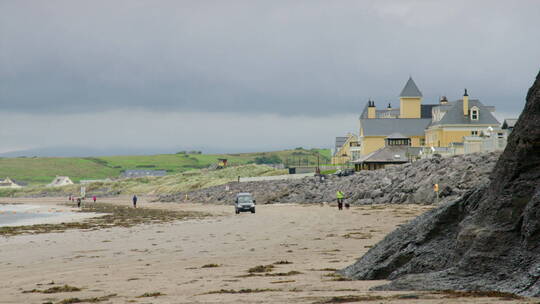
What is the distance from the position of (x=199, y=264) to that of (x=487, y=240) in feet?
30.8

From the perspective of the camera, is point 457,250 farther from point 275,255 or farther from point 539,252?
point 275,255

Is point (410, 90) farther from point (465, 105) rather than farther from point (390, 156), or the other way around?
point (390, 156)

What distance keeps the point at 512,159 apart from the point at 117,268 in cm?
1067

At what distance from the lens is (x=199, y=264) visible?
18641 millimetres

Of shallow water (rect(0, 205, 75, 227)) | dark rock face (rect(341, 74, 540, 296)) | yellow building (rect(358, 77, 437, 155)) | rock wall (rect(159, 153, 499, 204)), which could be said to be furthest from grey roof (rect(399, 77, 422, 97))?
dark rock face (rect(341, 74, 540, 296))

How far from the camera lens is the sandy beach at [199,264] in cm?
1180

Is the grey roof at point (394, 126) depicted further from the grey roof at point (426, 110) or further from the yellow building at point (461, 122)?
the grey roof at point (426, 110)

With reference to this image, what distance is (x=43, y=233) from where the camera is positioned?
3528 cm

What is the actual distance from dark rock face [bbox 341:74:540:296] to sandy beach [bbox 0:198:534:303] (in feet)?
2.26

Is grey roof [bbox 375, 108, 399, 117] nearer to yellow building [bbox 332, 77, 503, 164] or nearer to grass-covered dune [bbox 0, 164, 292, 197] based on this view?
yellow building [bbox 332, 77, 503, 164]

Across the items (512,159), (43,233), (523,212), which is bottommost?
(43,233)

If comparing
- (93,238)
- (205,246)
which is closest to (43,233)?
(93,238)

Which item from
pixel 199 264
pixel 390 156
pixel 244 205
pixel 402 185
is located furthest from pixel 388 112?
pixel 199 264

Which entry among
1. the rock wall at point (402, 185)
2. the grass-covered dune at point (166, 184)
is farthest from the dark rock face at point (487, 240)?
the grass-covered dune at point (166, 184)
